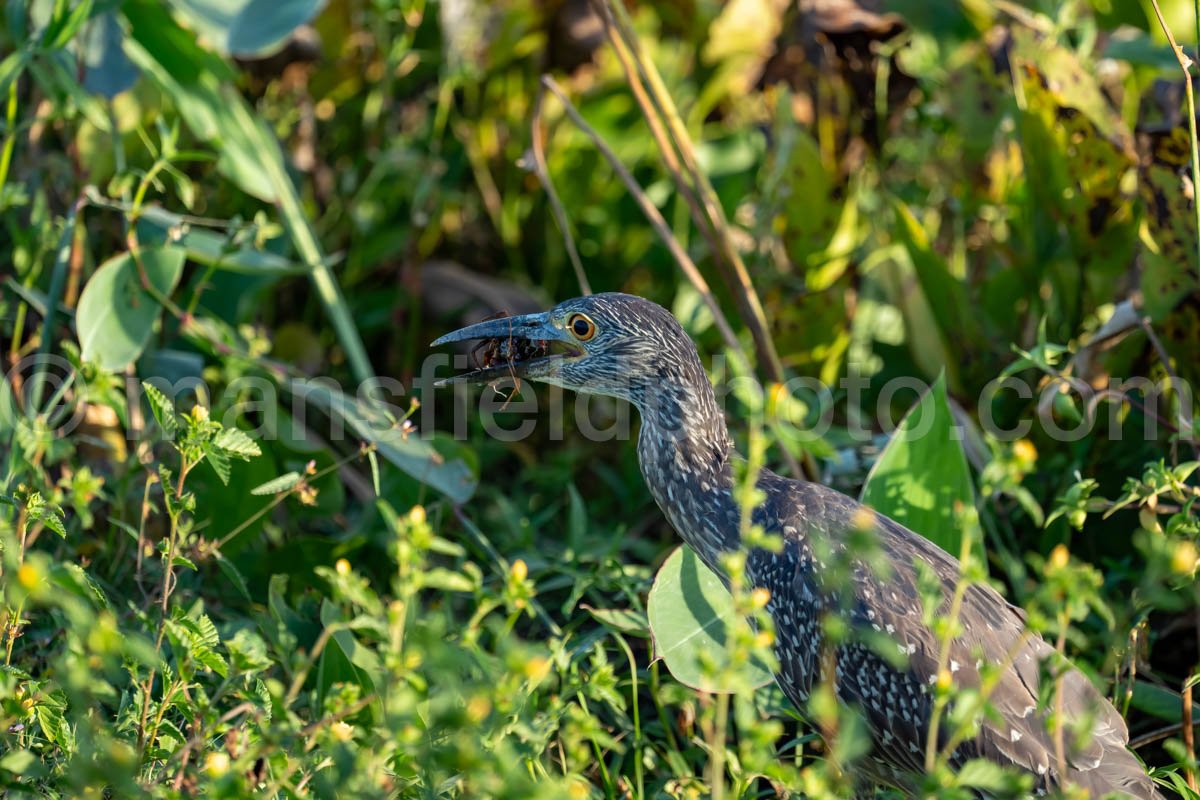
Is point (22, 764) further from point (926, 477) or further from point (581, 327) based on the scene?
point (926, 477)

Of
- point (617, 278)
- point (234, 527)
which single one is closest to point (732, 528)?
point (234, 527)

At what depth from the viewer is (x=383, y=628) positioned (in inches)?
72.4

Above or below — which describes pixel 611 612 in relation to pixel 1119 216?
below

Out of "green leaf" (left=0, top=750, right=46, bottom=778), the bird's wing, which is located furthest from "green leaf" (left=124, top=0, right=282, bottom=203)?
"green leaf" (left=0, top=750, right=46, bottom=778)

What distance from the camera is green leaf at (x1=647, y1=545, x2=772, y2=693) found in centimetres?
257

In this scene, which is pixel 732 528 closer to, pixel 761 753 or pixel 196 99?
pixel 761 753

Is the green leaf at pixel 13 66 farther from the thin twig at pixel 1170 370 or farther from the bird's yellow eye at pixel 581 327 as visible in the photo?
the thin twig at pixel 1170 370

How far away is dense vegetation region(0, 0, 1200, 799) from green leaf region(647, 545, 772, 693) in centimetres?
1

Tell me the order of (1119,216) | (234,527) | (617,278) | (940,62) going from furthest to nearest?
(617,278)
(940,62)
(1119,216)
(234,527)

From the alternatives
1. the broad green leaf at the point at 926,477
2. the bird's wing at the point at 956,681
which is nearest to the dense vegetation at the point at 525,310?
the broad green leaf at the point at 926,477

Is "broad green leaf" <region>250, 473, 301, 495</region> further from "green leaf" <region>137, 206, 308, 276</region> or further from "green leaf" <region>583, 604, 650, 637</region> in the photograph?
"green leaf" <region>137, 206, 308, 276</region>

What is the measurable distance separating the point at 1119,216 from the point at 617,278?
1.82 metres

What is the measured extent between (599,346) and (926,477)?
900 millimetres

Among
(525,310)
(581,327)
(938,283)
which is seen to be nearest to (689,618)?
(581,327)
